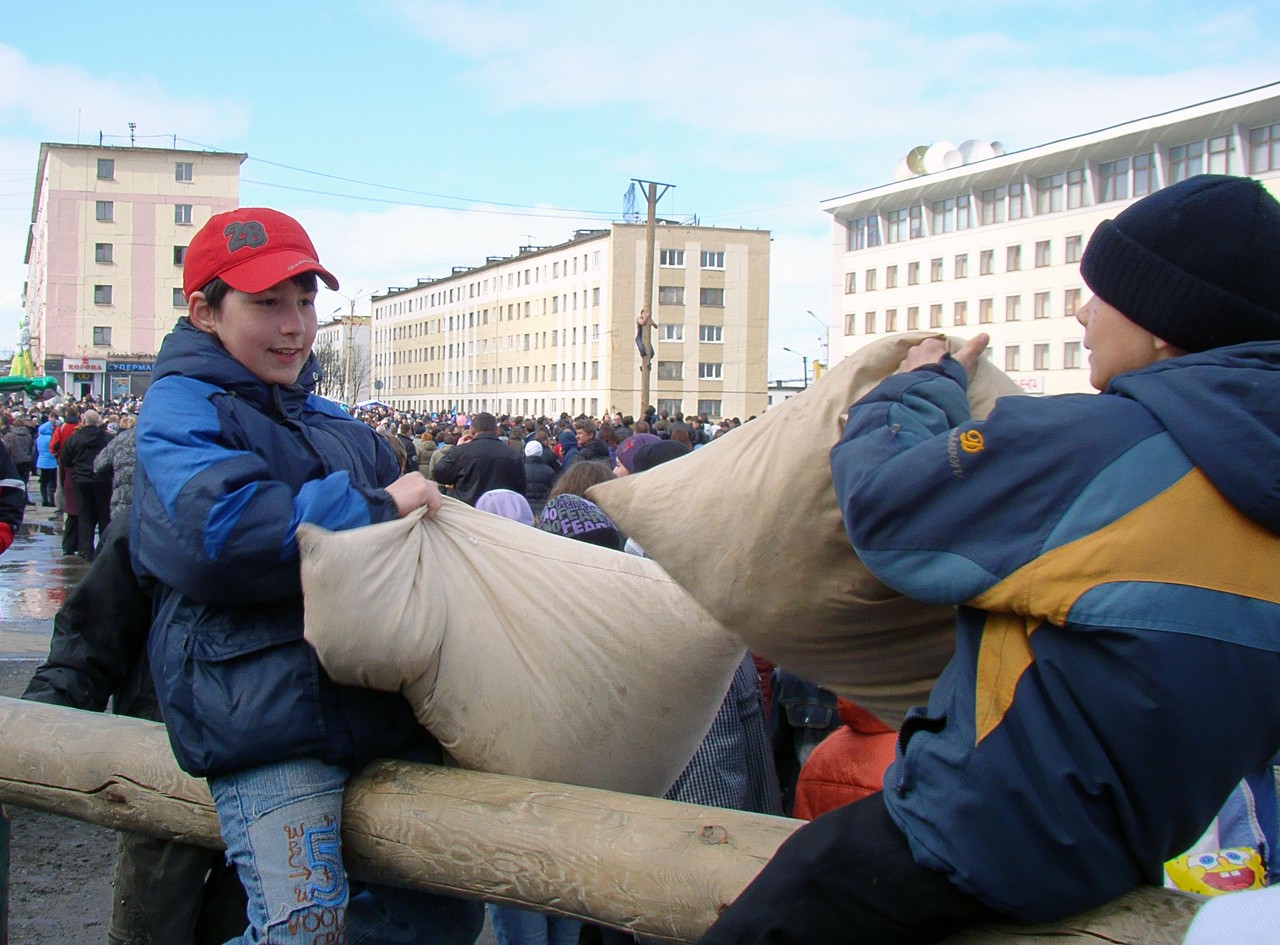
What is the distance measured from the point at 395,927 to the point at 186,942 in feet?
2.12

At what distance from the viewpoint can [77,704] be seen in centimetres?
275

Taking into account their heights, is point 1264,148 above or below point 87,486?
above

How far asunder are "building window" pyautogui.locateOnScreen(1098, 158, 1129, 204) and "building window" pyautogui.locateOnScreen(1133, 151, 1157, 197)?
41cm

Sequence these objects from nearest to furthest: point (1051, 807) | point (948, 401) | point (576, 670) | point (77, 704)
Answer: point (1051, 807) → point (948, 401) → point (576, 670) → point (77, 704)

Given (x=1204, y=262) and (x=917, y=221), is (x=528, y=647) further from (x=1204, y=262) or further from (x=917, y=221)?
(x=917, y=221)

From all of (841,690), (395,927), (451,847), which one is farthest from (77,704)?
(841,690)

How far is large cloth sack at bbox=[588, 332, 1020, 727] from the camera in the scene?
5.59ft

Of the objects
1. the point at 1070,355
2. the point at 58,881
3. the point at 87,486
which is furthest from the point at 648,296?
the point at 1070,355

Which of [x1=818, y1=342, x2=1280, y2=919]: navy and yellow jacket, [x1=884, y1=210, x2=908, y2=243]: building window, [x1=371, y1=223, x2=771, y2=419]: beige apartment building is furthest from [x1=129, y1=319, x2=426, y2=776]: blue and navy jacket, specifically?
[x1=371, y1=223, x2=771, y2=419]: beige apartment building

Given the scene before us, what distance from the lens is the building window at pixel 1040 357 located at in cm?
4794

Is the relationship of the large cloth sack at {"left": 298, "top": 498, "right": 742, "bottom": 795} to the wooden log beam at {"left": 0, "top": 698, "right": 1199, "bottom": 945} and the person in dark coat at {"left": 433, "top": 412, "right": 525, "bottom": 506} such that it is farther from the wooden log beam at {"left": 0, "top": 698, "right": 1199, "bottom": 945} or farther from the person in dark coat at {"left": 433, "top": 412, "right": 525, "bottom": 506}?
the person in dark coat at {"left": 433, "top": 412, "right": 525, "bottom": 506}

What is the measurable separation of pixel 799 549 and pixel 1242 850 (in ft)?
5.37

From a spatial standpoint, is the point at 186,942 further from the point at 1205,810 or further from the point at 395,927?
the point at 1205,810

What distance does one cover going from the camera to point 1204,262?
1343 mm
